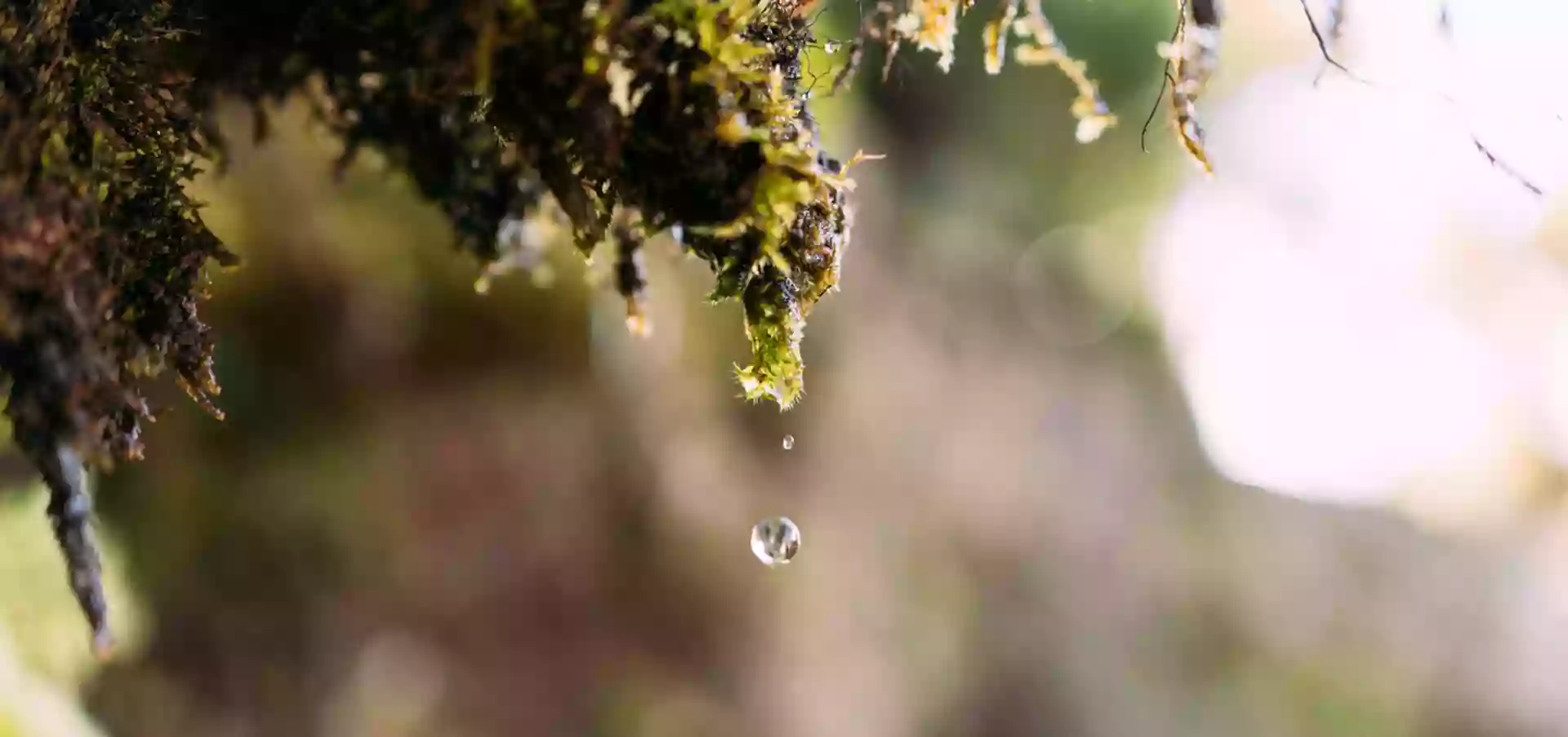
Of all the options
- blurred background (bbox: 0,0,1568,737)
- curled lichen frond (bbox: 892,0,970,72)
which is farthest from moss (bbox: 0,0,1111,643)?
blurred background (bbox: 0,0,1568,737)

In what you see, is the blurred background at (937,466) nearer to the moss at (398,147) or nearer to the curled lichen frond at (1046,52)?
the curled lichen frond at (1046,52)

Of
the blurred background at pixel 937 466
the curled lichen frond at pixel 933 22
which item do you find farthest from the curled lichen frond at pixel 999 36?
the blurred background at pixel 937 466

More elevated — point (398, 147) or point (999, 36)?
point (398, 147)

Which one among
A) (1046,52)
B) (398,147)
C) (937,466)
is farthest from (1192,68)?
(937,466)

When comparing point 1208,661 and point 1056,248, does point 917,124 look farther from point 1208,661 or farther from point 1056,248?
point 1208,661

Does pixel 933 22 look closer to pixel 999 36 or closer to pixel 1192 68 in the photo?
pixel 999 36

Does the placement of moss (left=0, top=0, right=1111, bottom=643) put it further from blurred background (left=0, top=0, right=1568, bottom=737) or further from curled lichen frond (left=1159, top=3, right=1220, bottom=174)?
blurred background (left=0, top=0, right=1568, bottom=737)
